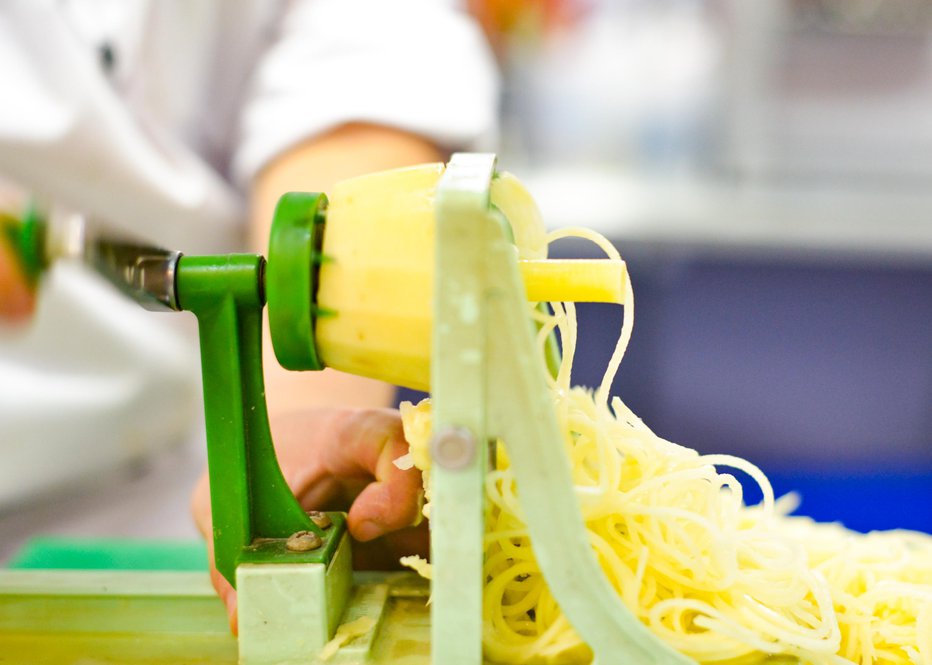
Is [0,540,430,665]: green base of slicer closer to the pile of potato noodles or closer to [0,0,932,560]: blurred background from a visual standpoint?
the pile of potato noodles

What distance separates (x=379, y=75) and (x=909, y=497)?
43.0 inches

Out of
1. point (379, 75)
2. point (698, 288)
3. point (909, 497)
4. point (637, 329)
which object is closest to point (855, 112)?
point (698, 288)

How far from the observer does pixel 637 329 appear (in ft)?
7.45

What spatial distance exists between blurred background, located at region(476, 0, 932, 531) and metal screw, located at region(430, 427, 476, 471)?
171 centimetres

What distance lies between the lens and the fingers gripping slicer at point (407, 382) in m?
0.38

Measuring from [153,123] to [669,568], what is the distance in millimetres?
846

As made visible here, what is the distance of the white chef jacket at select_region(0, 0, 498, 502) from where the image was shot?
867 mm

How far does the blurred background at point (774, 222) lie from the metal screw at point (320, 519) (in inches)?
62.9

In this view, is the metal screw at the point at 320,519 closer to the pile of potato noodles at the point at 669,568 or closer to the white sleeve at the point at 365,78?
the pile of potato noodles at the point at 669,568

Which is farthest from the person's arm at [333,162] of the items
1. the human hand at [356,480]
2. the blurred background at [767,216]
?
the blurred background at [767,216]

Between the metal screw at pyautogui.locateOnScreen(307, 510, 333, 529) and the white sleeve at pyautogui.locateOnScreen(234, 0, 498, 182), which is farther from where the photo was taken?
the white sleeve at pyautogui.locateOnScreen(234, 0, 498, 182)

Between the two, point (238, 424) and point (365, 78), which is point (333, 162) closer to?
point (365, 78)

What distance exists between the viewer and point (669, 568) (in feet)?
1.54

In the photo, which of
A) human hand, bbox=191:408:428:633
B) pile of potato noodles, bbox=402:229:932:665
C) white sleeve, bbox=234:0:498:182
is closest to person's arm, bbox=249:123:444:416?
white sleeve, bbox=234:0:498:182
